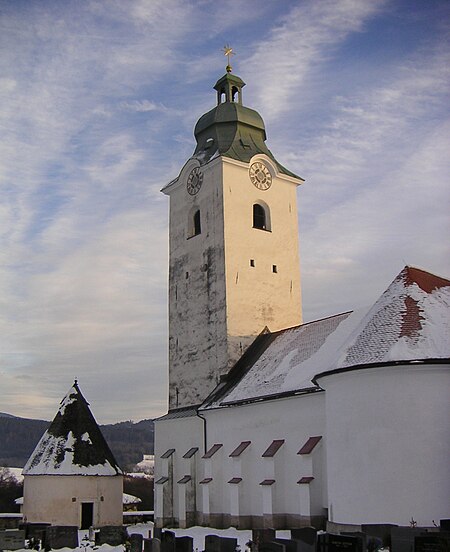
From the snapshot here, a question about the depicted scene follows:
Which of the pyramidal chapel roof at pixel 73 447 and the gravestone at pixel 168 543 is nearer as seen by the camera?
the gravestone at pixel 168 543

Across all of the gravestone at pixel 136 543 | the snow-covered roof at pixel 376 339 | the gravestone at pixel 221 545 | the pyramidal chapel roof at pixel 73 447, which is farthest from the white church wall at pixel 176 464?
the gravestone at pixel 221 545

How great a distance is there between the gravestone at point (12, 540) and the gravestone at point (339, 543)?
10.2 m

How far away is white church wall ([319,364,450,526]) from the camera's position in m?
18.5

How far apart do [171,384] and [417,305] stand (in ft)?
55.6

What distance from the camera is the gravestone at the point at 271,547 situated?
14430 mm

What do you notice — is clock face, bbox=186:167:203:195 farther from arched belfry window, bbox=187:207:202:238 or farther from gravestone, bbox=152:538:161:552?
gravestone, bbox=152:538:161:552

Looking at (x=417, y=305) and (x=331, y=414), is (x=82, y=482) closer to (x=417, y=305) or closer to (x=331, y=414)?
(x=331, y=414)

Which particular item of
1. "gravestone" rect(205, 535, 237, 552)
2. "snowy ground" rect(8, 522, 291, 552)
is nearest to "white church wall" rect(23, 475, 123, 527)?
"snowy ground" rect(8, 522, 291, 552)

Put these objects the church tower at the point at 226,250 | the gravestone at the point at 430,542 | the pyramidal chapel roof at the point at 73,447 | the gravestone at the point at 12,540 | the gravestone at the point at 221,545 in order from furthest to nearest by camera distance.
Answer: the church tower at the point at 226,250, the pyramidal chapel roof at the point at 73,447, the gravestone at the point at 12,540, the gravestone at the point at 221,545, the gravestone at the point at 430,542

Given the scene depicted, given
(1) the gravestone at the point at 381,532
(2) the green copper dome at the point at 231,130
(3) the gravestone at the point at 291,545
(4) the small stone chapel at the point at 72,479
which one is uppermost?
(2) the green copper dome at the point at 231,130

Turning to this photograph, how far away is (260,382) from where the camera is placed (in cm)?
2862

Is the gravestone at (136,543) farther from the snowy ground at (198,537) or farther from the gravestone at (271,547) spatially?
the gravestone at (271,547)

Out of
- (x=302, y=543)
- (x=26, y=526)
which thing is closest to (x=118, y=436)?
(x=26, y=526)

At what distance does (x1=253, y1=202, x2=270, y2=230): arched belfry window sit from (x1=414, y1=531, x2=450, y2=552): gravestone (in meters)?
23.2
